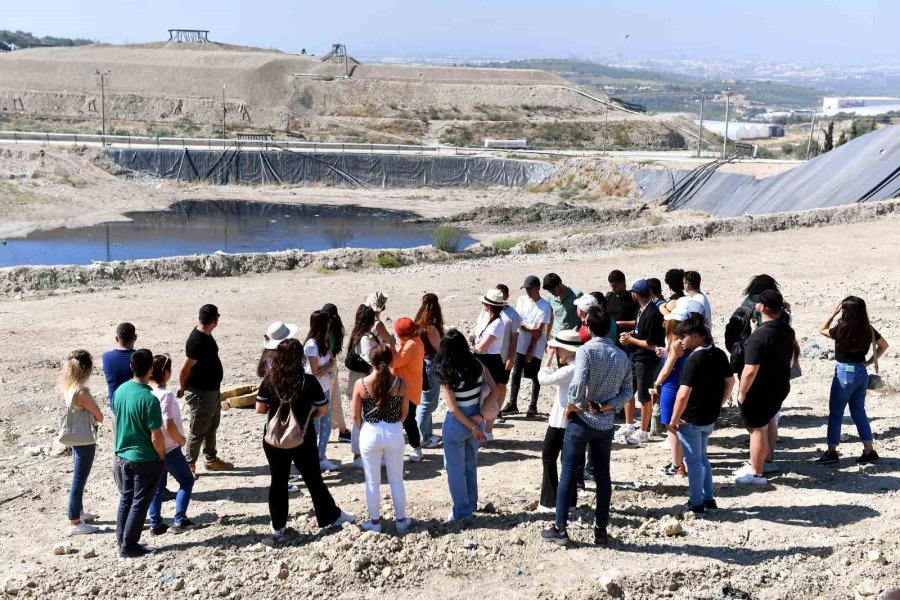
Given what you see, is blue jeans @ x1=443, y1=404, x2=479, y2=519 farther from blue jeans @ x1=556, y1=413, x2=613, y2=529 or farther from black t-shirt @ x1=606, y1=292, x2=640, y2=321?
black t-shirt @ x1=606, y1=292, x2=640, y2=321

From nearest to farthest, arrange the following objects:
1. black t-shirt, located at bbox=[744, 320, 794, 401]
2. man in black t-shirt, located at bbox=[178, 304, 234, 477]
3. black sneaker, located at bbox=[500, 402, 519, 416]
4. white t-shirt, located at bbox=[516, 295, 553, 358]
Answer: black t-shirt, located at bbox=[744, 320, 794, 401] → man in black t-shirt, located at bbox=[178, 304, 234, 477] → white t-shirt, located at bbox=[516, 295, 553, 358] → black sneaker, located at bbox=[500, 402, 519, 416]

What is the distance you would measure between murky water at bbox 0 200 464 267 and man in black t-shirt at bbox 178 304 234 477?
22.1 metres

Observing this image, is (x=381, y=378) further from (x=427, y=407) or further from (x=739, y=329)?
(x=739, y=329)

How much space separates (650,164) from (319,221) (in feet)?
50.2

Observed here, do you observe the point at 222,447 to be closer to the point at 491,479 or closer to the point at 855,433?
the point at 491,479

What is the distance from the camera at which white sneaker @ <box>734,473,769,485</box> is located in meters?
7.53

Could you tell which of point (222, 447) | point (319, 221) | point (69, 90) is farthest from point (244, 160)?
point (222, 447)

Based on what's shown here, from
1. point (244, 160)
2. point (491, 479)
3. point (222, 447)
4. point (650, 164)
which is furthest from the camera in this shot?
point (244, 160)

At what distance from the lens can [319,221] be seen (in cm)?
Result: 4038

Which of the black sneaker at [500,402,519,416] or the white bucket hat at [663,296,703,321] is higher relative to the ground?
the white bucket hat at [663,296,703,321]

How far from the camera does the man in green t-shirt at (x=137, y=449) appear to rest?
21.4 feet

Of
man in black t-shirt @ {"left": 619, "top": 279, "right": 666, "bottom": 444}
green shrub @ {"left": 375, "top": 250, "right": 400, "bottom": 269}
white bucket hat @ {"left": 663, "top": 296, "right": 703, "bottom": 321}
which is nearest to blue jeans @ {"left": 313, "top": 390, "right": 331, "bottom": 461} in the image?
man in black t-shirt @ {"left": 619, "top": 279, "right": 666, "bottom": 444}

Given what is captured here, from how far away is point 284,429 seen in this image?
644 cm

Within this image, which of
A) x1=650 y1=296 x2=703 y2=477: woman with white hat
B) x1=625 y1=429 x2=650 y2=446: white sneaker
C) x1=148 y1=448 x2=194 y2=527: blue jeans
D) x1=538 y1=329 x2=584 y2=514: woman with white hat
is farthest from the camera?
x1=625 y1=429 x2=650 y2=446: white sneaker
